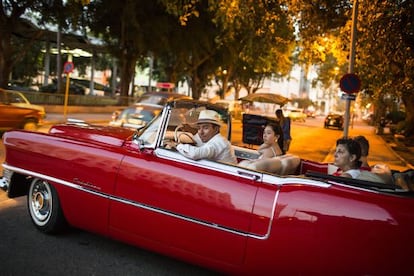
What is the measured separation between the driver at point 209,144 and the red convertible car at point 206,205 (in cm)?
9

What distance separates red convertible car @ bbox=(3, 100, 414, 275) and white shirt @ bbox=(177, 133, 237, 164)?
8cm

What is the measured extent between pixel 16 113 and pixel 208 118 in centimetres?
1010

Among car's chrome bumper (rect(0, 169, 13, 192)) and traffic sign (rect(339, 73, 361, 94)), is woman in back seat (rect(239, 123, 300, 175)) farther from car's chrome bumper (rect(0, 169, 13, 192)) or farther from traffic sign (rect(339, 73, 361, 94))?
traffic sign (rect(339, 73, 361, 94))

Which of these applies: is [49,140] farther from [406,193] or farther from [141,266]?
[406,193]

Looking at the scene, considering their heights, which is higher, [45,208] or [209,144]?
[209,144]

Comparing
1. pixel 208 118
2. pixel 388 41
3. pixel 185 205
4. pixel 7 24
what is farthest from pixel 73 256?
pixel 7 24

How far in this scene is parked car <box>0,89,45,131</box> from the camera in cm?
1238

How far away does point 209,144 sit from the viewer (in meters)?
4.01

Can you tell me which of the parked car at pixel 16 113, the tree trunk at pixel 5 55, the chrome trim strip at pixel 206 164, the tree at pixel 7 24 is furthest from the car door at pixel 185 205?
the tree trunk at pixel 5 55

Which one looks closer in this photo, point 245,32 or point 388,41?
point 388,41

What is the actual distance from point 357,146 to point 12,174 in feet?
11.7

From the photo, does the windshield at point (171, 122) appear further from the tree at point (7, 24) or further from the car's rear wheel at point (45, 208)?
the tree at point (7, 24)

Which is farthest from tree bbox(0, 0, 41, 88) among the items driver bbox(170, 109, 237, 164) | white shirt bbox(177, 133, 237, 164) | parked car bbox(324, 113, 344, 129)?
parked car bbox(324, 113, 344, 129)

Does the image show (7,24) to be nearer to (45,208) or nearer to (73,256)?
(45,208)
